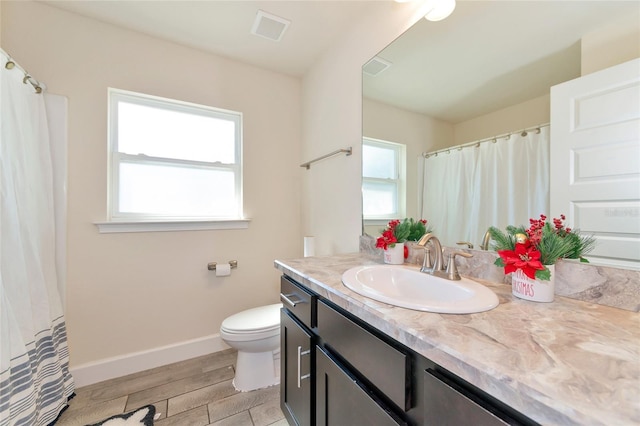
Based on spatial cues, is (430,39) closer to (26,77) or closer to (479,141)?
(479,141)

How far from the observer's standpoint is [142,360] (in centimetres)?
176

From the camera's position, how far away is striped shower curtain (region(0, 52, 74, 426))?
3.68 feet

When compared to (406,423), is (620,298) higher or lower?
higher

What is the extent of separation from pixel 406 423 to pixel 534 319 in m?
0.40

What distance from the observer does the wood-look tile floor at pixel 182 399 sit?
4.41 feet

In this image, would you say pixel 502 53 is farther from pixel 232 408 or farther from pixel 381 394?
pixel 232 408

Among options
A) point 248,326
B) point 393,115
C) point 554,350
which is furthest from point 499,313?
point 248,326

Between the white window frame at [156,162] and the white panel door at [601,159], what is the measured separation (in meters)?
1.95

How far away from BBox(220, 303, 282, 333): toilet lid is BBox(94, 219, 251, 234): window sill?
2.41 feet

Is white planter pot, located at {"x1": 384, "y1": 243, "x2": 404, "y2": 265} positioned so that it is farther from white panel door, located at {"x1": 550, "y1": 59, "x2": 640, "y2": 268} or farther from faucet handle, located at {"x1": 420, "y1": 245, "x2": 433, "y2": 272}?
white panel door, located at {"x1": 550, "y1": 59, "x2": 640, "y2": 268}

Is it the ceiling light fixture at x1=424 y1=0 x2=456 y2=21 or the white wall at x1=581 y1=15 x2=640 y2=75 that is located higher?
the ceiling light fixture at x1=424 y1=0 x2=456 y2=21

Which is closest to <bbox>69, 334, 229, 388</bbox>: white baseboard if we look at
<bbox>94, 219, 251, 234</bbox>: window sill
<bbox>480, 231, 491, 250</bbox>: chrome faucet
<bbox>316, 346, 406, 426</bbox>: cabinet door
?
<bbox>94, 219, 251, 234</bbox>: window sill

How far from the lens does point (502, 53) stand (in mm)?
949

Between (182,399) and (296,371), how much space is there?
2.96ft
